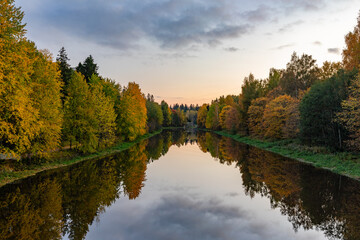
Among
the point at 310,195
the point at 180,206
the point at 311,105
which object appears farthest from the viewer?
the point at 311,105

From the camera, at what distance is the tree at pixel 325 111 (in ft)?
90.4

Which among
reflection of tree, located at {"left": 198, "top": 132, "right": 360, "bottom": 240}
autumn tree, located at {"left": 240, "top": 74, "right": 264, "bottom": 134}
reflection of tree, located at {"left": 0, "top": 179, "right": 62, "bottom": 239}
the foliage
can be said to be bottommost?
reflection of tree, located at {"left": 198, "top": 132, "right": 360, "bottom": 240}

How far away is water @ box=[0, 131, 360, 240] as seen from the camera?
1012 centimetres

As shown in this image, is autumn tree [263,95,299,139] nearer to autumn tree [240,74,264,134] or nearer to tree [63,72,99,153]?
autumn tree [240,74,264,134]

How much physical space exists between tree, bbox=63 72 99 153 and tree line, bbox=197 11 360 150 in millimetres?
28743

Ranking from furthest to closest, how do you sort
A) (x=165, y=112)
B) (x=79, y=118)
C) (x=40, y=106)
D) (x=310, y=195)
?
(x=165, y=112) < (x=79, y=118) < (x=40, y=106) < (x=310, y=195)

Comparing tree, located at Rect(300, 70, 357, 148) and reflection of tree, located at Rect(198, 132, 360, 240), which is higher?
tree, located at Rect(300, 70, 357, 148)

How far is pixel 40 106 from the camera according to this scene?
70.7 ft

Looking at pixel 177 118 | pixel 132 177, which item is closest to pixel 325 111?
pixel 132 177

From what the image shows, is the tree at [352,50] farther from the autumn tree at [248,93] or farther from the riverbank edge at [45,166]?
the riverbank edge at [45,166]

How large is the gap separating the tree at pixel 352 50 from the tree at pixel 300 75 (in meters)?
12.5

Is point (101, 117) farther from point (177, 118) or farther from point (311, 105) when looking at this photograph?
point (177, 118)

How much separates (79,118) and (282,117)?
3487 cm

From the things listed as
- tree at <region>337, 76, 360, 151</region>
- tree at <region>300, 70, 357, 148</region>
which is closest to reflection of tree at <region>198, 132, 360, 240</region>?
tree at <region>337, 76, 360, 151</region>
